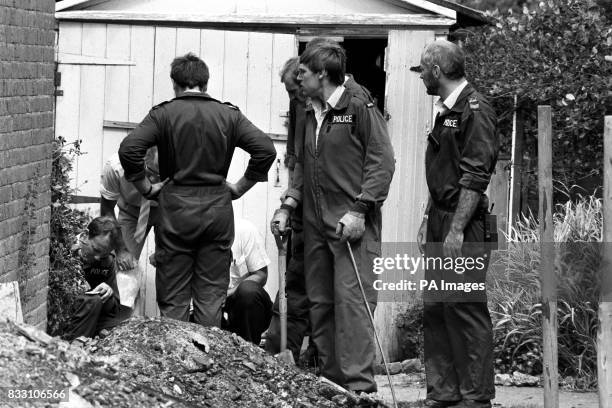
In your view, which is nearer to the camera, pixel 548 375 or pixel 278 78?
pixel 548 375

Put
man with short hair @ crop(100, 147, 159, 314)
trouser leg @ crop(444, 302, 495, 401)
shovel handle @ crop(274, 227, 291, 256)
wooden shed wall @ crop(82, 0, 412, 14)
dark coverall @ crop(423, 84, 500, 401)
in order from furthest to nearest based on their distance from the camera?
wooden shed wall @ crop(82, 0, 412, 14)
man with short hair @ crop(100, 147, 159, 314)
shovel handle @ crop(274, 227, 291, 256)
trouser leg @ crop(444, 302, 495, 401)
dark coverall @ crop(423, 84, 500, 401)

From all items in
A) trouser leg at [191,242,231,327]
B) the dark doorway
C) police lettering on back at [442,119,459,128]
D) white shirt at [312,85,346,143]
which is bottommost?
trouser leg at [191,242,231,327]

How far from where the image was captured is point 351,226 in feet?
24.2

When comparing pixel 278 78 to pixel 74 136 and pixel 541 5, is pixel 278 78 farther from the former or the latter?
pixel 541 5

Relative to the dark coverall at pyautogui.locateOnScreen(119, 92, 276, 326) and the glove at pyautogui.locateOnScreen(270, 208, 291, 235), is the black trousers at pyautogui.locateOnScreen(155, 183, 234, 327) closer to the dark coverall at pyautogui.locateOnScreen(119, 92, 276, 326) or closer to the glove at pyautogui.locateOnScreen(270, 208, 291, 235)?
the dark coverall at pyautogui.locateOnScreen(119, 92, 276, 326)

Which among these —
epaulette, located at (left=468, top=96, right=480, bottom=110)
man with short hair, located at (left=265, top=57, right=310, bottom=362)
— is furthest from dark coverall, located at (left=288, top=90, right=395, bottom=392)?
epaulette, located at (left=468, top=96, right=480, bottom=110)

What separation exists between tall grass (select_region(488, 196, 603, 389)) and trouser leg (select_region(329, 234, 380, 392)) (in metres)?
1.89

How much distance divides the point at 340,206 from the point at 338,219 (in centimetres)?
9

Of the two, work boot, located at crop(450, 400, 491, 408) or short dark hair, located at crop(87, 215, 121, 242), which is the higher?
short dark hair, located at crop(87, 215, 121, 242)

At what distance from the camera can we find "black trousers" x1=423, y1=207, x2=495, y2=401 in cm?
710

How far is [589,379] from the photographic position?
28.4 ft

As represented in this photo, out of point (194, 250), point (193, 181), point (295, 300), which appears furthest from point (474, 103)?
point (295, 300)

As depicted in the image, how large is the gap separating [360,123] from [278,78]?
8.64ft

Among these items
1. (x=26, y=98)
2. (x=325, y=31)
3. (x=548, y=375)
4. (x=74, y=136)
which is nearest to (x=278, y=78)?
(x=325, y=31)
